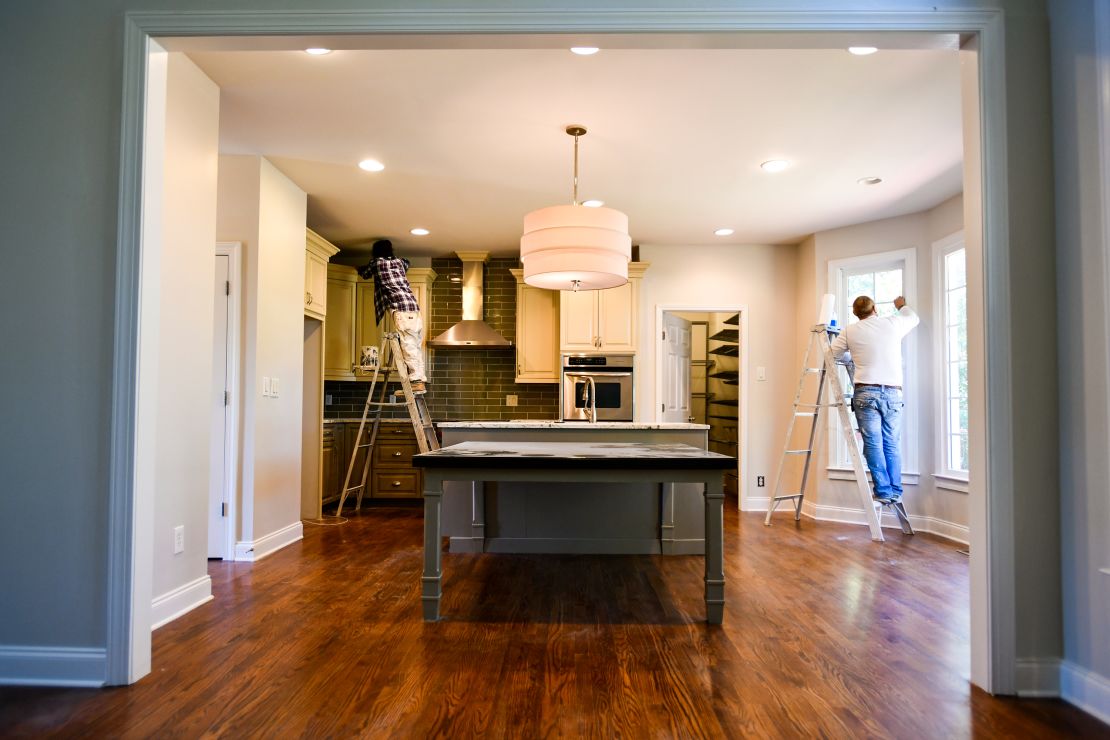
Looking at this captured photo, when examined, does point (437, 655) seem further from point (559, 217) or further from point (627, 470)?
point (559, 217)

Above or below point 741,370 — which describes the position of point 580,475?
below

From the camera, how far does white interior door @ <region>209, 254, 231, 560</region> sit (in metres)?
4.05

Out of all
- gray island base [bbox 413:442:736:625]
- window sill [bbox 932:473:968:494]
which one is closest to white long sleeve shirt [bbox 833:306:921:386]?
window sill [bbox 932:473:968:494]

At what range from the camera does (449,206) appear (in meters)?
5.34

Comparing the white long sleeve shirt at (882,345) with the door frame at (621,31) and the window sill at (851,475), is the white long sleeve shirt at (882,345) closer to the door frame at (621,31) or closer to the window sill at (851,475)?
the window sill at (851,475)

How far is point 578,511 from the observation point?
4.32m

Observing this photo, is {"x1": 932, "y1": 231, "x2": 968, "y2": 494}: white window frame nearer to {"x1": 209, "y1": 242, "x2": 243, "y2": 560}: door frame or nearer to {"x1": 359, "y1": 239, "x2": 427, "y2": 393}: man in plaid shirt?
{"x1": 359, "y1": 239, "x2": 427, "y2": 393}: man in plaid shirt

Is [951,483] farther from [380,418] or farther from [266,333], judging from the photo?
[266,333]

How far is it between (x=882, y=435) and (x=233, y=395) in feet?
14.4

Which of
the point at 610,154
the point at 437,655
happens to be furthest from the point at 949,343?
the point at 437,655

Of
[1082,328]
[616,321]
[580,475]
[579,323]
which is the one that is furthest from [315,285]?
[1082,328]

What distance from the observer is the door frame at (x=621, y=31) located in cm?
220

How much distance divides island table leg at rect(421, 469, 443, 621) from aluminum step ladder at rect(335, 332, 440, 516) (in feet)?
8.92

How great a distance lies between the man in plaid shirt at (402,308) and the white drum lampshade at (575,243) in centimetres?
256
